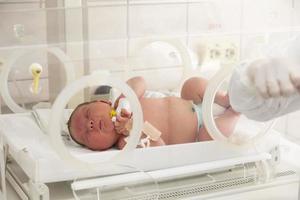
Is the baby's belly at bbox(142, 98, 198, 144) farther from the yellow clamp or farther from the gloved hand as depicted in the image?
the gloved hand

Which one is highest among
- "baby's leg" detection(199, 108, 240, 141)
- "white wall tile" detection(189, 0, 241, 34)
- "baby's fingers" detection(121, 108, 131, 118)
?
"white wall tile" detection(189, 0, 241, 34)

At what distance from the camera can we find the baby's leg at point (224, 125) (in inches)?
40.4

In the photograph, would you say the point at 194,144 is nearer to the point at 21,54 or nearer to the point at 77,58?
Result: the point at 77,58

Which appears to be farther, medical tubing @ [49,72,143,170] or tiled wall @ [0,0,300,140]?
tiled wall @ [0,0,300,140]

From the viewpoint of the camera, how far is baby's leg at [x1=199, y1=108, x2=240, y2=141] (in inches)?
40.4

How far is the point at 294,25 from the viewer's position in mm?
1132

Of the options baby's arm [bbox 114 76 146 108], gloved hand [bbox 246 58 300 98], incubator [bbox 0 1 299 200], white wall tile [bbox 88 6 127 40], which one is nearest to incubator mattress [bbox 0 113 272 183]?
incubator [bbox 0 1 299 200]

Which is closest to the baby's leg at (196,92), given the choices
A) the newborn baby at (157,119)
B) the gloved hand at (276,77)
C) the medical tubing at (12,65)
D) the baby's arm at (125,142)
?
the newborn baby at (157,119)

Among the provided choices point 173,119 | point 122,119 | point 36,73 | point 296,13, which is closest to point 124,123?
point 122,119

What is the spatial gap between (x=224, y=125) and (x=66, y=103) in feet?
1.07

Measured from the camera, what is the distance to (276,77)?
0.51 meters

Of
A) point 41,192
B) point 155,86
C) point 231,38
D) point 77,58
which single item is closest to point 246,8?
point 231,38

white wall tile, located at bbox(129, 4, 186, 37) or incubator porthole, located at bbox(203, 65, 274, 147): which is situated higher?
white wall tile, located at bbox(129, 4, 186, 37)

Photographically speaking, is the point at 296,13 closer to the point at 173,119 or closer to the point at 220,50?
the point at 220,50
